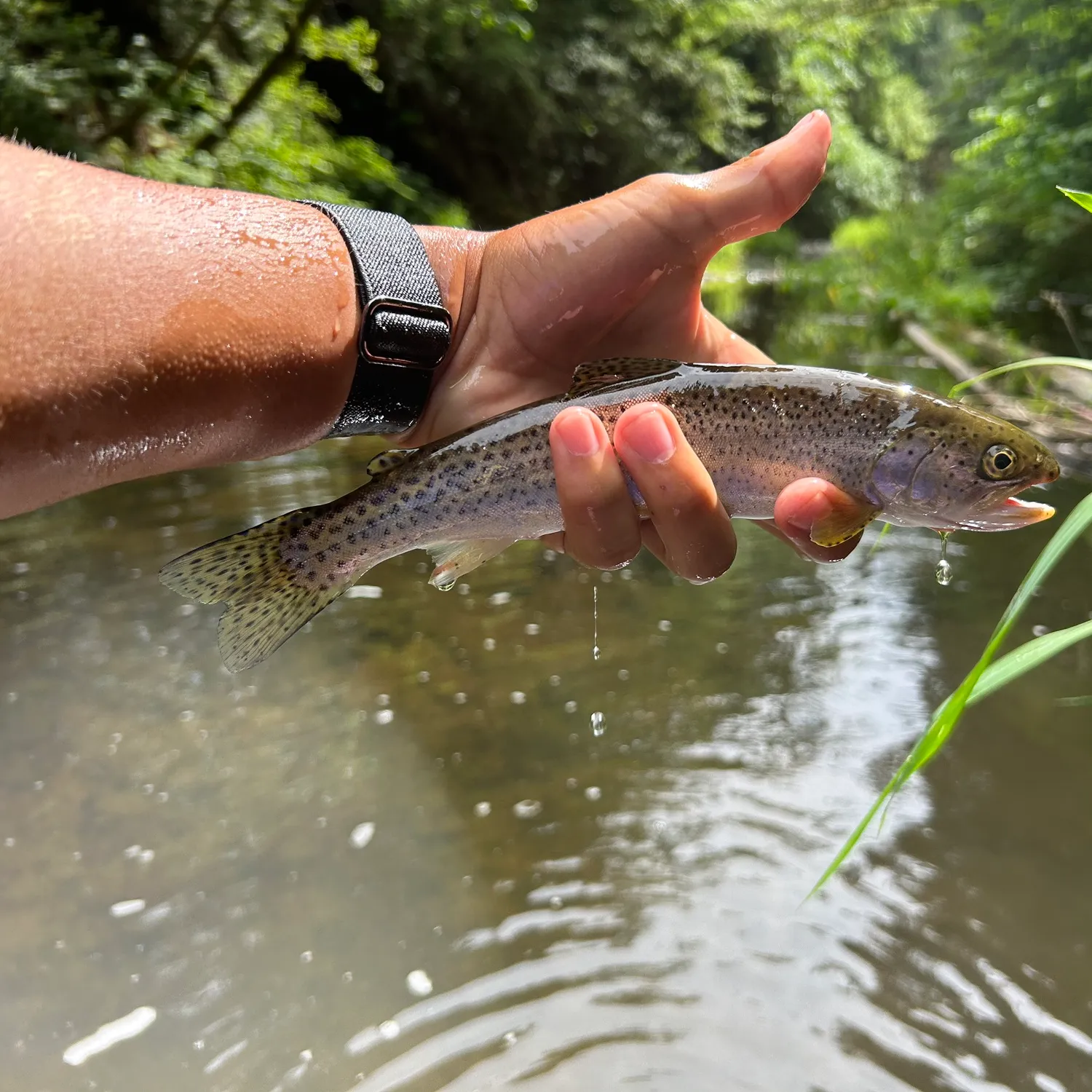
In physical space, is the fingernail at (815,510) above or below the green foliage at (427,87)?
above

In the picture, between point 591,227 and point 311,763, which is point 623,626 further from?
point 591,227

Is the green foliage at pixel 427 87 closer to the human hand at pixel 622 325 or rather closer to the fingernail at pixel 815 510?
the human hand at pixel 622 325

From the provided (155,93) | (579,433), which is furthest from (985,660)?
(155,93)

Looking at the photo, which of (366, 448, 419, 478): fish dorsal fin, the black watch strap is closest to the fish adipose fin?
(366, 448, 419, 478): fish dorsal fin

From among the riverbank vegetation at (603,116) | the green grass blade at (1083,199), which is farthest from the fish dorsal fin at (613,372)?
the riverbank vegetation at (603,116)

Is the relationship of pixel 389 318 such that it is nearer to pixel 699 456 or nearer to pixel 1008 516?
pixel 699 456

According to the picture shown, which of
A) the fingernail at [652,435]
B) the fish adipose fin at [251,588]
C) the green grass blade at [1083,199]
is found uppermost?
the green grass blade at [1083,199]

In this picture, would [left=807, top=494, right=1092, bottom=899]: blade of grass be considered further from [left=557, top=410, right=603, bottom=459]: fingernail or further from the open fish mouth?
[left=557, top=410, right=603, bottom=459]: fingernail
